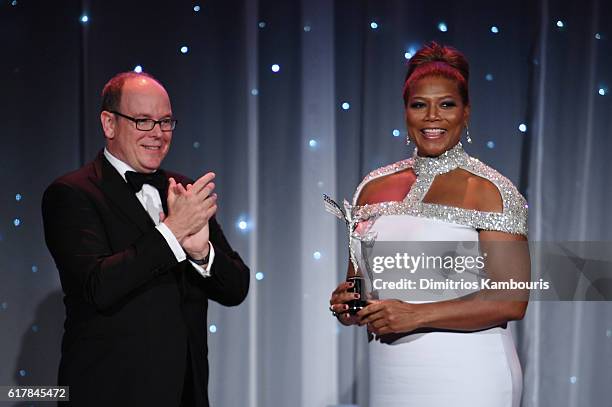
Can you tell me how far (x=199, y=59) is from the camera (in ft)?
11.8

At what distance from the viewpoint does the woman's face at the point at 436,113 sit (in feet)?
7.56

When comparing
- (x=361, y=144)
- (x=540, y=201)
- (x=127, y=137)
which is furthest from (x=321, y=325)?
(x=127, y=137)

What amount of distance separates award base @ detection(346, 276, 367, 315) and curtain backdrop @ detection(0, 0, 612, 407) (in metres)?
1.28

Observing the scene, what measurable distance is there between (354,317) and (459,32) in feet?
5.48

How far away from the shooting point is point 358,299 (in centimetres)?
222

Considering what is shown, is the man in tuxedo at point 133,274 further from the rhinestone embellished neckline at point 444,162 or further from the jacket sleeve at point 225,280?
the rhinestone embellished neckline at point 444,162

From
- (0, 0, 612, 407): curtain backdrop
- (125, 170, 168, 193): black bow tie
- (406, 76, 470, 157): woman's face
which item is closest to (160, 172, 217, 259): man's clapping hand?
(125, 170, 168, 193): black bow tie

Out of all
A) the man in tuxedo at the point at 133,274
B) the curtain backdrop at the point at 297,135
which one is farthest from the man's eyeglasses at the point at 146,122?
the curtain backdrop at the point at 297,135

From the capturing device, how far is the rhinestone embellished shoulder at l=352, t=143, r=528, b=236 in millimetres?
2189

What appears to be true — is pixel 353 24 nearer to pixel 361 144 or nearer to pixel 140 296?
pixel 361 144

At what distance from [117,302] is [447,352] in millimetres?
902

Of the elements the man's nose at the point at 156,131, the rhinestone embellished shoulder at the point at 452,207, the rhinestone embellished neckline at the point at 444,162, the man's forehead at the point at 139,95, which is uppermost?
the man's forehead at the point at 139,95

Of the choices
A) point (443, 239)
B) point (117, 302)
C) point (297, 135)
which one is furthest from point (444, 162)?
point (297, 135)

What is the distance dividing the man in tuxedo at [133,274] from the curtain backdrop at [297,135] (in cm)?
123
